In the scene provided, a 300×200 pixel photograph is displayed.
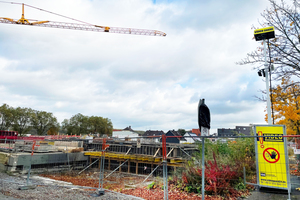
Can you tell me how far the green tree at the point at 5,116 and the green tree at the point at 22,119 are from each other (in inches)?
46.8

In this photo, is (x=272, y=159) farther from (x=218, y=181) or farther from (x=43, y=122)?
(x=43, y=122)

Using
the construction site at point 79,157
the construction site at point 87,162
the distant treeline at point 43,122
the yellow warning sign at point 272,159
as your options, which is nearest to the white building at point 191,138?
the construction site at point 87,162

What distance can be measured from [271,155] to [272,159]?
5.8 inches

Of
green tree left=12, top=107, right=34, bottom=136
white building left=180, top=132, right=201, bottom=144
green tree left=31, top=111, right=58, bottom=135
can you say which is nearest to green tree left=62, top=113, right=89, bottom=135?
green tree left=31, top=111, right=58, bottom=135

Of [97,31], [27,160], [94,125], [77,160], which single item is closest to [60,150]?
[77,160]

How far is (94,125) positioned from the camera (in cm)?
7844

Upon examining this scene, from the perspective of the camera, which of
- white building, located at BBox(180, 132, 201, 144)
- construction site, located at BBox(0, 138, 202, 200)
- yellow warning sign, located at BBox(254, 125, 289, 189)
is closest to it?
white building, located at BBox(180, 132, 201, 144)

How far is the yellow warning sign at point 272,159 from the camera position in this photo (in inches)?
273

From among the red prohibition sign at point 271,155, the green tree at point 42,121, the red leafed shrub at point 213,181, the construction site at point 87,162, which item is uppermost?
the green tree at point 42,121

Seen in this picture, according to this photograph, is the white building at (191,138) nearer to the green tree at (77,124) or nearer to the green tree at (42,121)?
the green tree at (77,124)

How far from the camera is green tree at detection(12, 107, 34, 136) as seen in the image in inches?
2277

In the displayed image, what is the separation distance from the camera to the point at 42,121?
66000mm

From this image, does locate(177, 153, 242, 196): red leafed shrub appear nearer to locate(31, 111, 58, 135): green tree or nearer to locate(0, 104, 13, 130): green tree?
locate(0, 104, 13, 130): green tree

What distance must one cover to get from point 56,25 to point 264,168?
6248 cm
